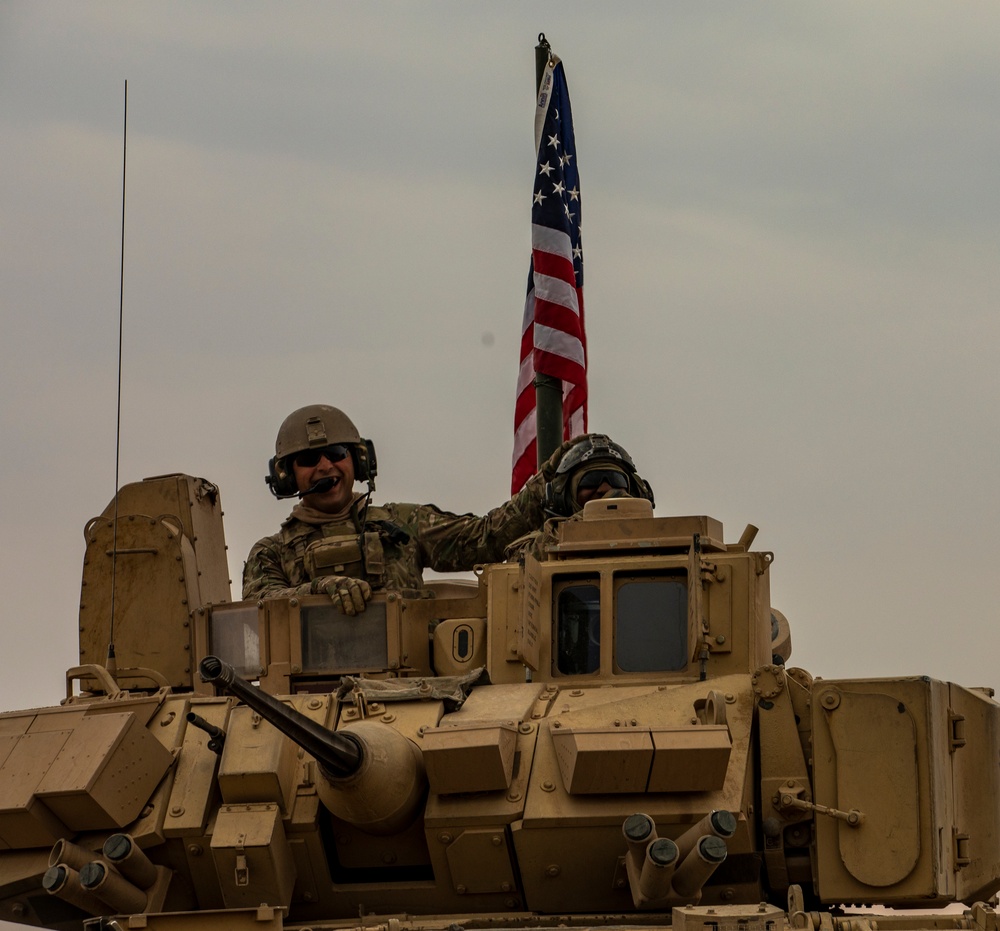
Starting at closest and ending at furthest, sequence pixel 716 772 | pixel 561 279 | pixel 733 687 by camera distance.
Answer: pixel 716 772 → pixel 733 687 → pixel 561 279

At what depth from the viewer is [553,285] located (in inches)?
947

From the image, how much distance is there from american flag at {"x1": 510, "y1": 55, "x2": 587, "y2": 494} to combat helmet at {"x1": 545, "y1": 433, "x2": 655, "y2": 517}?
5194mm

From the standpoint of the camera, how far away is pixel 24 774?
14961mm

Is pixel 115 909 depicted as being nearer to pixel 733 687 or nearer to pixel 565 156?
pixel 733 687

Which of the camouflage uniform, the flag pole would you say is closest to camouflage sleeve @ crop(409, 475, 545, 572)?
the camouflage uniform

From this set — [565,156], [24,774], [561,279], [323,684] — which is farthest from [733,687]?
[565,156]

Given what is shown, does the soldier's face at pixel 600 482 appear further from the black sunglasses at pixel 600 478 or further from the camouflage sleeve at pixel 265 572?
the camouflage sleeve at pixel 265 572

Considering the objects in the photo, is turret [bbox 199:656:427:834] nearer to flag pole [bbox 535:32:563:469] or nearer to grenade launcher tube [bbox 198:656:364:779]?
grenade launcher tube [bbox 198:656:364:779]

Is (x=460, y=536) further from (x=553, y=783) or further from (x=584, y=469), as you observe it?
(x=553, y=783)

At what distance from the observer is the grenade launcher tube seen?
43.0ft

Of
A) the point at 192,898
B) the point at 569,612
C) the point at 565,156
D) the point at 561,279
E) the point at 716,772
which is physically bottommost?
the point at 192,898

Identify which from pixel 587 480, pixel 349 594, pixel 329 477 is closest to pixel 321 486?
pixel 329 477

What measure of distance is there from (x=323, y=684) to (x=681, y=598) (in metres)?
3.11

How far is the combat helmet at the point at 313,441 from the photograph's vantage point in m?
19.0
